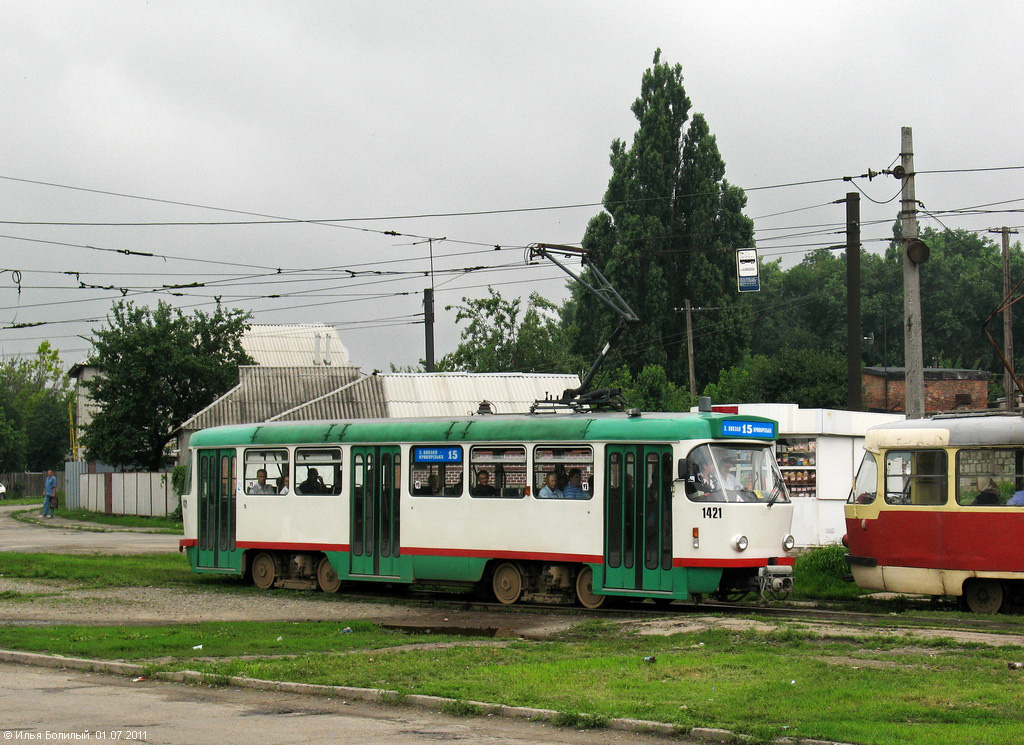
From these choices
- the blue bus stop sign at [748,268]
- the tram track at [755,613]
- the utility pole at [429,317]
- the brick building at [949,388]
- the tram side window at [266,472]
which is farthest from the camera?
the brick building at [949,388]

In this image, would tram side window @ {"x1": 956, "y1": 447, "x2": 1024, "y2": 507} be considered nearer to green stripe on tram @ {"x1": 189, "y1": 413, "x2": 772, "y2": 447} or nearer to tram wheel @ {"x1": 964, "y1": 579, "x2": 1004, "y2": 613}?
tram wheel @ {"x1": 964, "y1": 579, "x2": 1004, "y2": 613}

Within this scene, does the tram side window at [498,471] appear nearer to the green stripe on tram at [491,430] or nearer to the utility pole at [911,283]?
the green stripe on tram at [491,430]

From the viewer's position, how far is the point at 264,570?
74.1ft

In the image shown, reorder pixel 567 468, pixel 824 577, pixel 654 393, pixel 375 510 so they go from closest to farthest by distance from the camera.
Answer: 1. pixel 567 468
2. pixel 375 510
3. pixel 824 577
4. pixel 654 393

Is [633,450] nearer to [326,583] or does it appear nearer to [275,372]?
[326,583]

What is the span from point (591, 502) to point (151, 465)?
38320 millimetres

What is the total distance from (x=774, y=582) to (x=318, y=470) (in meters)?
7.98

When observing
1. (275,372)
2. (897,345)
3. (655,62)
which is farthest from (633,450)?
(897,345)

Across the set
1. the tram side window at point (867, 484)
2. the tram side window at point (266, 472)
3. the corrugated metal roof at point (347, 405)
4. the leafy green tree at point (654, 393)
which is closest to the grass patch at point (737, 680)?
the tram side window at point (867, 484)

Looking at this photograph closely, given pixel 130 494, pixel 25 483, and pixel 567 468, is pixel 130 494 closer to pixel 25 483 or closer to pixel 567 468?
pixel 567 468

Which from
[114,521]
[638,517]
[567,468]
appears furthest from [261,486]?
[114,521]

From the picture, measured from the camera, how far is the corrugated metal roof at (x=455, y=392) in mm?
48531

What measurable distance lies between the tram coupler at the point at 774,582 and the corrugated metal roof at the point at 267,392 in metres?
31.7

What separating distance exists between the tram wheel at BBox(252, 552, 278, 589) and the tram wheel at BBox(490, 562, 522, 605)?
4675 millimetres
